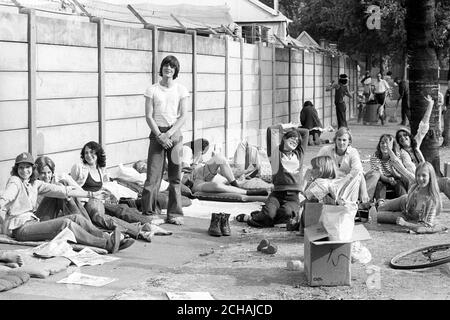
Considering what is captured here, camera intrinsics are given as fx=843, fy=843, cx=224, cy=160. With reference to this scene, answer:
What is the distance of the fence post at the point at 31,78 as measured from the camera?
991cm

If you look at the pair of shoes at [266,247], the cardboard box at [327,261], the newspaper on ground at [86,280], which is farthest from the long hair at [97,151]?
the cardboard box at [327,261]

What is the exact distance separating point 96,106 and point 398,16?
549 inches

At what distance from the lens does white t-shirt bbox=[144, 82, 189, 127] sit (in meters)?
9.95

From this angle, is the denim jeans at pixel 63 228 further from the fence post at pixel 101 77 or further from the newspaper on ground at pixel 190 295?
the fence post at pixel 101 77

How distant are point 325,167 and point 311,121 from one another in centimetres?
1154

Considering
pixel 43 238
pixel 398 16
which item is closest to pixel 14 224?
pixel 43 238

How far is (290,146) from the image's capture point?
9.91 metres

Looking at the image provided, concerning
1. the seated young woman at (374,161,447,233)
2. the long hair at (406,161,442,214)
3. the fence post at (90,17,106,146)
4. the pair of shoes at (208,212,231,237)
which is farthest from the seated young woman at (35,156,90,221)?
the long hair at (406,161,442,214)

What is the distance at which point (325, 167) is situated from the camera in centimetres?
882

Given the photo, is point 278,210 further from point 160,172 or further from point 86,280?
point 86,280
